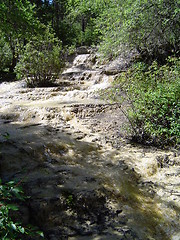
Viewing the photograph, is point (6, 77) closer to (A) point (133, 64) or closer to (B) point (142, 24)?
(A) point (133, 64)

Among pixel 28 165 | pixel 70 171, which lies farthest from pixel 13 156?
pixel 70 171

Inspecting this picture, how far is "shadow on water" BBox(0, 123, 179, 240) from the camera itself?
256cm

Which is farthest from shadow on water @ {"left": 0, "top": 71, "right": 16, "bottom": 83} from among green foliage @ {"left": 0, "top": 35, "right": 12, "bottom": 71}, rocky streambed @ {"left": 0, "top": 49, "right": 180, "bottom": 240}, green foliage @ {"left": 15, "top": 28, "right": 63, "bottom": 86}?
rocky streambed @ {"left": 0, "top": 49, "right": 180, "bottom": 240}

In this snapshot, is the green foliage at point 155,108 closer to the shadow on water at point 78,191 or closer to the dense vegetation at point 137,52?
the dense vegetation at point 137,52

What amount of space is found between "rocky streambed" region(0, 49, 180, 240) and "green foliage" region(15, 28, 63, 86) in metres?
4.30

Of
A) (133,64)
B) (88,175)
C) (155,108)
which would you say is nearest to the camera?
(88,175)

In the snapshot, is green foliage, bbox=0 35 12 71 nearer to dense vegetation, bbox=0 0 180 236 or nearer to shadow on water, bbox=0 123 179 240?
dense vegetation, bbox=0 0 180 236

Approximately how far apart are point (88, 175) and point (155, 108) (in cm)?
207

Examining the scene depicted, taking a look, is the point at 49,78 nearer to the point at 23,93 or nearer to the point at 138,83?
the point at 23,93

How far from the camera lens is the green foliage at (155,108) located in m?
4.54

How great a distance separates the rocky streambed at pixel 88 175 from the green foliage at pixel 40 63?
4.30 meters

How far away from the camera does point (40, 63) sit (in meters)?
10.3

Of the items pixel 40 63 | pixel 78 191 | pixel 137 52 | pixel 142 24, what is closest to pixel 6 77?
pixel 40 63

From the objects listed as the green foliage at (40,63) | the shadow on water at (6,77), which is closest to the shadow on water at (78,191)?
the green foliage at (40,63)
